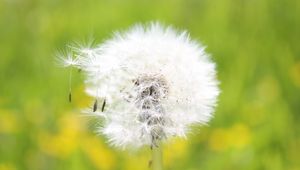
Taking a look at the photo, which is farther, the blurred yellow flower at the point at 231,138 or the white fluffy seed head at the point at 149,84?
the blurred yellow flower at the point at 231,138

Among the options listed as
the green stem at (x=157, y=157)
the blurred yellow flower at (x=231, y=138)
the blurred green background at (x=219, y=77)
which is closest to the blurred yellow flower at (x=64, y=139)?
the blurred green background at (x=219, y=77)

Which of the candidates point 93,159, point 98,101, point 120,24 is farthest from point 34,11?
point 98,101

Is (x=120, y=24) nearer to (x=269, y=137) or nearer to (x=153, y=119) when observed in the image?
(x=269, y=137)

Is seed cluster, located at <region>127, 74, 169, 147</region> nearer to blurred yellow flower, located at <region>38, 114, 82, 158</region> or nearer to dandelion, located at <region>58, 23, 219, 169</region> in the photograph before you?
dandelion, located at <region>58, 23, 219, 169</region>

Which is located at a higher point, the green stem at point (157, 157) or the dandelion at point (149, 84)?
the dandelion at point (149, 84)

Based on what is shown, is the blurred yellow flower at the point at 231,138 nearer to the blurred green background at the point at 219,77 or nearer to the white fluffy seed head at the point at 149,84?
the blurred green background at the point at 219,77

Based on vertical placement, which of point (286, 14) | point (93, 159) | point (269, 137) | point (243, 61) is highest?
point (286, 14)

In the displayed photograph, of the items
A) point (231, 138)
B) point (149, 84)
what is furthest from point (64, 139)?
point (149, 84)

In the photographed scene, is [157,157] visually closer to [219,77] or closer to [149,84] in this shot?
[149,84]
